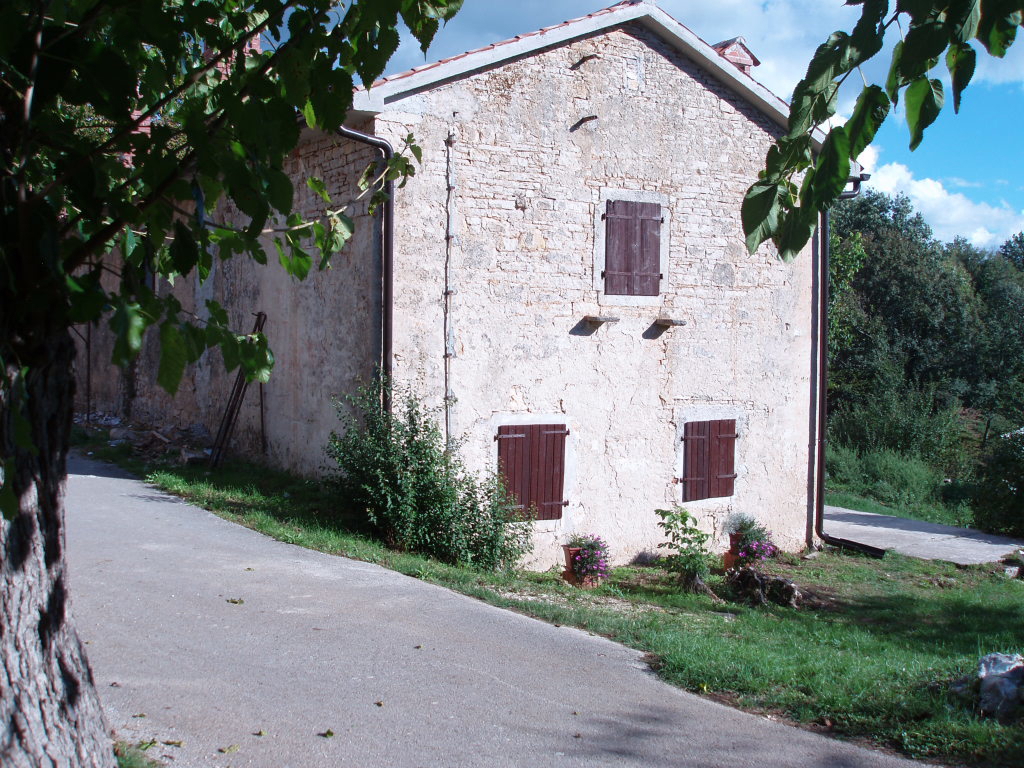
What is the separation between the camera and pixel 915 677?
17.9 ft

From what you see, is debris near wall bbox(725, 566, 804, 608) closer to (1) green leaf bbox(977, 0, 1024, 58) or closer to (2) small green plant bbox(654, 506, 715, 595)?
(2) small green plant bbox(654, 506, 715, 595)

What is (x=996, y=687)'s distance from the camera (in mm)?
4840

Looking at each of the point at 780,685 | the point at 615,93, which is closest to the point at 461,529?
the point at 780,685

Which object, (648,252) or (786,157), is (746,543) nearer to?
(648,252)

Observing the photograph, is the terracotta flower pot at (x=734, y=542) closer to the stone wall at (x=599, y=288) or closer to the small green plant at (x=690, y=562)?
the stone wall at (x=599, y=288)

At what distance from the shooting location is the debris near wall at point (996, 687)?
4.73 metres

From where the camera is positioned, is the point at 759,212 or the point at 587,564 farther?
the point at 587,564

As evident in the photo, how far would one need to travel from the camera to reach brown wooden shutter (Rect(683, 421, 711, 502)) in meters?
12.2

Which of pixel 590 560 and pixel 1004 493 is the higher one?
pixel 1004 493

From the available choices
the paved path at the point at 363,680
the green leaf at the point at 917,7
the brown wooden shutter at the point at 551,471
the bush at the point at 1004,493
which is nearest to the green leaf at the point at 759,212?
the green leaf at the point at 917,7

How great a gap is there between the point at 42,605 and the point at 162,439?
33.9 feet

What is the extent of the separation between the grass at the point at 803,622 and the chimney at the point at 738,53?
7.15 m

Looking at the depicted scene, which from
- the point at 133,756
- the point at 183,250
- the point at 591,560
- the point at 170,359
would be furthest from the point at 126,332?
the point at 591,560

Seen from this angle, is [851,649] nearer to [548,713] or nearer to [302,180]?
[548,713]
